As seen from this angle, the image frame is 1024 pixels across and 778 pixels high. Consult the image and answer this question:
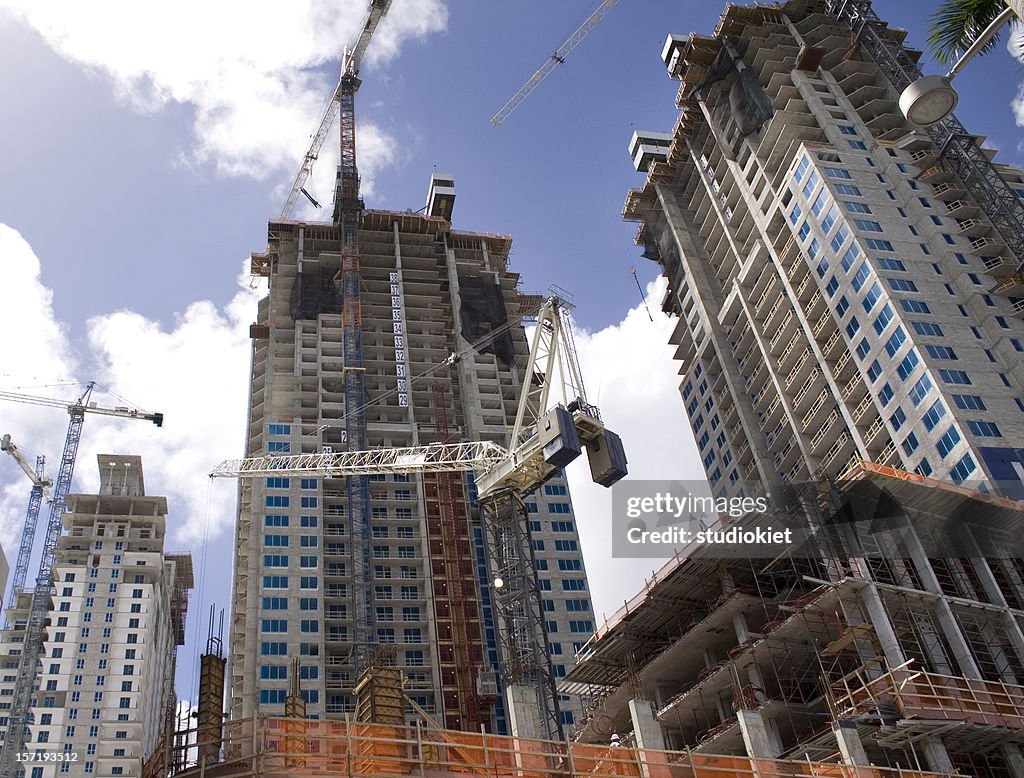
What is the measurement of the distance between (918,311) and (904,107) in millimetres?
72184

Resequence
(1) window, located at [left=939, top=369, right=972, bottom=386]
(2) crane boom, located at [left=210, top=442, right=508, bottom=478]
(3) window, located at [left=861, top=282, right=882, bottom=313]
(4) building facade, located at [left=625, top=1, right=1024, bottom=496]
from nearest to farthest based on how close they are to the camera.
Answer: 1. (1) window, located at [left=939, top=369, right=972, bottom=386]
2. (4) building facade, located at [left=625, top=1, right=1024, bottom=496]
3. (3) window, located at [left=861, top=282, right=882, bottom=313]
4. (2) crane boom, located at [left=210, top=442, right=508, bottom=478]

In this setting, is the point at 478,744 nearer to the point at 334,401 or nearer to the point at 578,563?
the point at 578,563

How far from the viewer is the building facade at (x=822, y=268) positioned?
80.8 metres

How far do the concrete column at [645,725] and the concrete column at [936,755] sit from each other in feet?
49.5

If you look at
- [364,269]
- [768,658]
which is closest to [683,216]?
[364,269]

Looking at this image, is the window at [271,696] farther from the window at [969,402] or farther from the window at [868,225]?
the window at [868,225]

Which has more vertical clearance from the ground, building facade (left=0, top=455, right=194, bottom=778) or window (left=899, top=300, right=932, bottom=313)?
building facade (left=0, top=455, right=194, bottom=778)

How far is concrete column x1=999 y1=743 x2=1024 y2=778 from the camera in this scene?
48688 mm

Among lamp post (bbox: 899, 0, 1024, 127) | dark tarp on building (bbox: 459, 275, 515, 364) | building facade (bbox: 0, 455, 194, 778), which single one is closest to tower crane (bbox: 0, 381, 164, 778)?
building facade (bbox: 0, 455, 194, 778)

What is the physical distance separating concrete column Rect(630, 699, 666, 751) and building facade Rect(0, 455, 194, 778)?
82829mm

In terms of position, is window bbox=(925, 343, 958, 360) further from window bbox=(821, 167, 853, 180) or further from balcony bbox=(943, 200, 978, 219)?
window bbox=(821, 167, 853, 180)

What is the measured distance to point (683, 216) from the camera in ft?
420

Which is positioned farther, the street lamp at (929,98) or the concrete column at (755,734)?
the concrete column at (755,734)

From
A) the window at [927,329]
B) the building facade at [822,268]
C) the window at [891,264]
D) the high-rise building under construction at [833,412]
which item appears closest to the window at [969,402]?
the building facade at [822,268]
